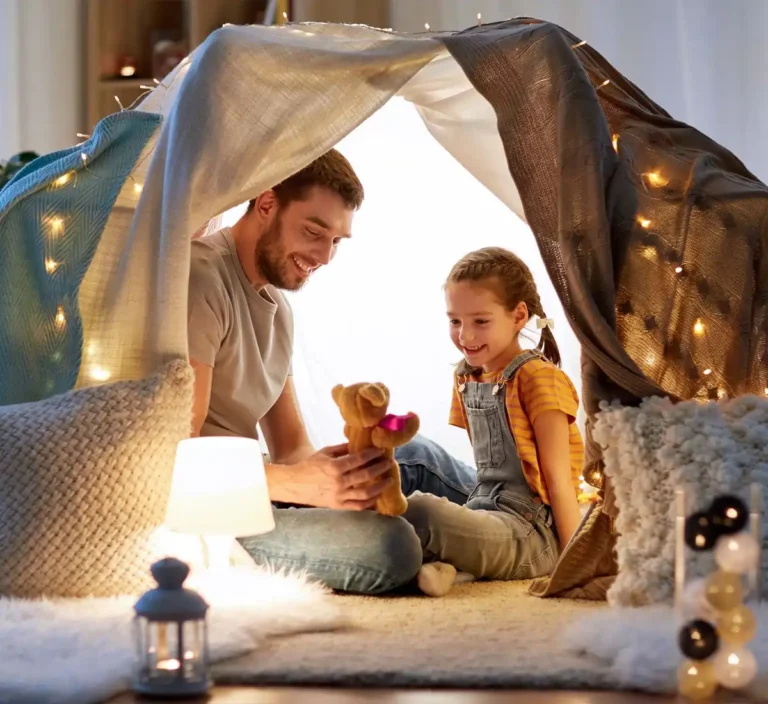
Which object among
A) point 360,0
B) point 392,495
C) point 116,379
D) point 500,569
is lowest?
point 500,569

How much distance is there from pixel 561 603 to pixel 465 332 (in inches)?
26.8

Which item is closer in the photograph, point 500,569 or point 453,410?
point 500,569

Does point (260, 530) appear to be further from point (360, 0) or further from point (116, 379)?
point (360, 0)

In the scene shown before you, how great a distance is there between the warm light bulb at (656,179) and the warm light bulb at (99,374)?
3.29 feet

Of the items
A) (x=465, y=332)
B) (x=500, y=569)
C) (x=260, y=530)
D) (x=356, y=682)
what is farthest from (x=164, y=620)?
(x=465, y=332)

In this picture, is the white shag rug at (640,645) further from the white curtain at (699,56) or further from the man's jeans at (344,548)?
the white curtain at (699,56)

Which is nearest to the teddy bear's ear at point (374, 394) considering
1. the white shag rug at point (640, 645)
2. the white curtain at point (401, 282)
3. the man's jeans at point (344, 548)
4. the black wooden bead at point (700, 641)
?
the man's jeans at point (344, 548)

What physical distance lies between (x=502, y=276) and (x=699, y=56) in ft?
4.44

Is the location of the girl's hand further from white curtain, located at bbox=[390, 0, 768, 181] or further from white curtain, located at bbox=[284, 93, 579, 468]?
white curtain, located at bbox=[390, 0, 768, 181]

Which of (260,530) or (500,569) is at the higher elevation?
(260,530)

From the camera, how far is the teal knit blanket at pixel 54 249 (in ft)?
7.04

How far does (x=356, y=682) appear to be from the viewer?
1531mm

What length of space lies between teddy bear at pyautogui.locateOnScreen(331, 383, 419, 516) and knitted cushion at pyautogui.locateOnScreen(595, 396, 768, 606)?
393 mm

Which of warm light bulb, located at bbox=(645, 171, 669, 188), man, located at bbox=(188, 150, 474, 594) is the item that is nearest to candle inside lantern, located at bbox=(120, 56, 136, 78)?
man, located at bbox=(188, 150, 474, 594)
